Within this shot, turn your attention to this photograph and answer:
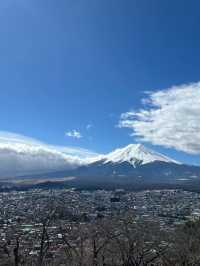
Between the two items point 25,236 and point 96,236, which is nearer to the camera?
point 96,236

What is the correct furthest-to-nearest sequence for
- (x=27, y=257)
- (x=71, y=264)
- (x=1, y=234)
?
(x=1, y=234) → (x=27, y=257) → (x=71, y=264)

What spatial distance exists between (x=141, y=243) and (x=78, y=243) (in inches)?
172

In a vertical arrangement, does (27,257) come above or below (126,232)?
below

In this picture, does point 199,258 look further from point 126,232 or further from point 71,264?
point 71,264

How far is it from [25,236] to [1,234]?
377 cm

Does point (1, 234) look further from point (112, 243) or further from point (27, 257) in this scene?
point (112, 243)

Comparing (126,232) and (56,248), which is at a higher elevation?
(126,232)

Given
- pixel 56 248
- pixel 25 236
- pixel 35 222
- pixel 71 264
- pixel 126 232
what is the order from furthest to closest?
1. pixel 35 222
2. pixel 25 236
3. pixel 56 248
4. pixel 126 232
5. pixel 71 264

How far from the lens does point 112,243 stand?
22219 mm

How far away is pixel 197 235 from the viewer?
30.8 m

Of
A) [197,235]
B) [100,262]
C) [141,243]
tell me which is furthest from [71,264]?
[197,235]

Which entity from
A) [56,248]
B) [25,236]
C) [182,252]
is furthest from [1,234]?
[182,252]

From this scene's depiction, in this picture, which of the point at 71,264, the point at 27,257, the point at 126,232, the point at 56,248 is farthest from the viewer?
the point at 56,248

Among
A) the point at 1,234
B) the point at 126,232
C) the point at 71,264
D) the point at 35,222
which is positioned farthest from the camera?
the point at 35,222
